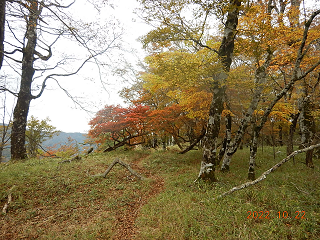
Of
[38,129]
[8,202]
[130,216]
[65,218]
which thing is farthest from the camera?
[38,129]

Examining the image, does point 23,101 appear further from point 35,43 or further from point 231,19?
point 231,19

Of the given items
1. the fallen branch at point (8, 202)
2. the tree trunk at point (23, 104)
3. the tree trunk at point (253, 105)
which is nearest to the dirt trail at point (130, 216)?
the fallen branch at point (8, 202)

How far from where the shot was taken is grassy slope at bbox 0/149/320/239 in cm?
398

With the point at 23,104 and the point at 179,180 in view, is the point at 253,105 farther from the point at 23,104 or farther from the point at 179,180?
the point at 23,104

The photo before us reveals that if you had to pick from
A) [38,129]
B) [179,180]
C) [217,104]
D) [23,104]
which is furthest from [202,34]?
[38,129]

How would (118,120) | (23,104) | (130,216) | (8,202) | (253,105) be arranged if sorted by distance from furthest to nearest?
(118,120)
(23,104)
(253,105)
(8,202)
(130,216)

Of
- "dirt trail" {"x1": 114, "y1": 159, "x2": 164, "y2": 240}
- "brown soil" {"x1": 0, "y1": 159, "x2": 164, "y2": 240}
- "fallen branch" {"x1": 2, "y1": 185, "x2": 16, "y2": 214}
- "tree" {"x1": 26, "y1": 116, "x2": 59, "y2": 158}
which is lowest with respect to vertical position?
"dirt trail" {"x1": 114, "y1": 159, "x2": 164, "y2": 240}

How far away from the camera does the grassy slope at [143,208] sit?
3.98 meters

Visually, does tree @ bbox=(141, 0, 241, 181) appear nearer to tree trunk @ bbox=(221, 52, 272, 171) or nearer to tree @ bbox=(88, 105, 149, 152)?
tree trunk @ bbox=(221, 52, 272, 171)

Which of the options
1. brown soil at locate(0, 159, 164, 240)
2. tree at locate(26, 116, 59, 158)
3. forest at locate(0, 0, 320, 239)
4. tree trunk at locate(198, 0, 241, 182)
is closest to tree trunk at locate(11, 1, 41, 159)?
forest at locate(0, 0, 320, 239)

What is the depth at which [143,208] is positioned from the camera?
5266 millimetres

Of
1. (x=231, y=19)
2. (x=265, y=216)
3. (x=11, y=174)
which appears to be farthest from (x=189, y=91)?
(x=11, y=174)

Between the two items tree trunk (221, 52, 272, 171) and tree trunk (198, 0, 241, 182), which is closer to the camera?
tree trunk (198, 0, 241, 182)

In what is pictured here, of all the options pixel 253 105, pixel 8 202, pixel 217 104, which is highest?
pixel 253 105
